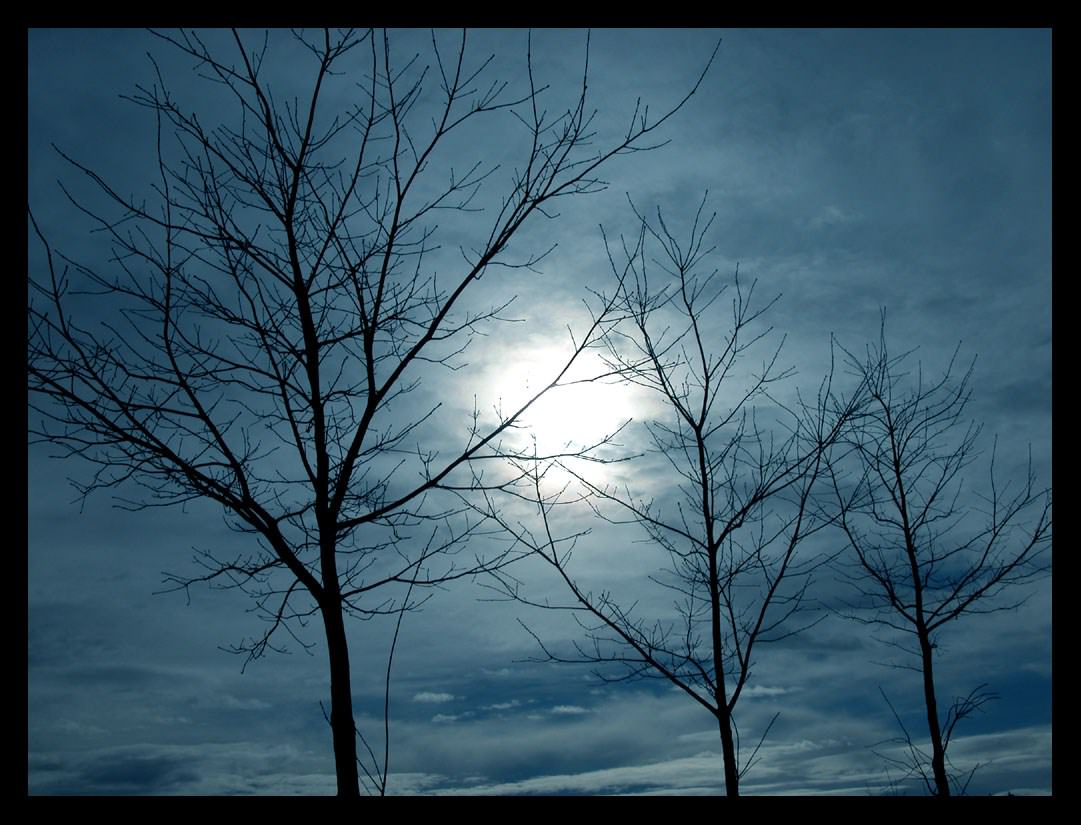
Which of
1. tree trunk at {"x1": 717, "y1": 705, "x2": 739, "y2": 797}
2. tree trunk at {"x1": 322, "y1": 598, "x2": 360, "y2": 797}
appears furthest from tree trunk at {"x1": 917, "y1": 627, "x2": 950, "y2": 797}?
tree trunk at {"x1": 322, "y1": 598, "x2": 360, "y2": 797}

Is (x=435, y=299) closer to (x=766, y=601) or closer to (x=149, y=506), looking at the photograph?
(x=149, y=506)

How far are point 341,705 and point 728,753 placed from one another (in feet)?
10.4

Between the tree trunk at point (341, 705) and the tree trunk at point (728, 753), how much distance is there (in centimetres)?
298

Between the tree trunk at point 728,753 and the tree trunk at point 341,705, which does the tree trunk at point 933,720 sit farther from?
the tree trunk at point 341,705

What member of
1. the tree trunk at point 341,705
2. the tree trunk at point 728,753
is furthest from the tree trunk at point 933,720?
the tree trunk at point 341,705

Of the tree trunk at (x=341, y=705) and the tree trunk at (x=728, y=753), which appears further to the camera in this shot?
the tree trunk at (x=728, y=753)

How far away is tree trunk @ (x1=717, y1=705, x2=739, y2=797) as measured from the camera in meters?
5.75

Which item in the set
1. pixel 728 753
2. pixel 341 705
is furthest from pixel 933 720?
pixel 341 705

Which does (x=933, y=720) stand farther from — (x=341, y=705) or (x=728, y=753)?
(x=341, y=705)

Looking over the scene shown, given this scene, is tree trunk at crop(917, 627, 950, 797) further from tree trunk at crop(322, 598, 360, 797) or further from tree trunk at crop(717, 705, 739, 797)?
tree trunk at crop(322, 598, 360, 797)

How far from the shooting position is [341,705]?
4.12 m

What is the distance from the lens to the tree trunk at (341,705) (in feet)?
13.0
